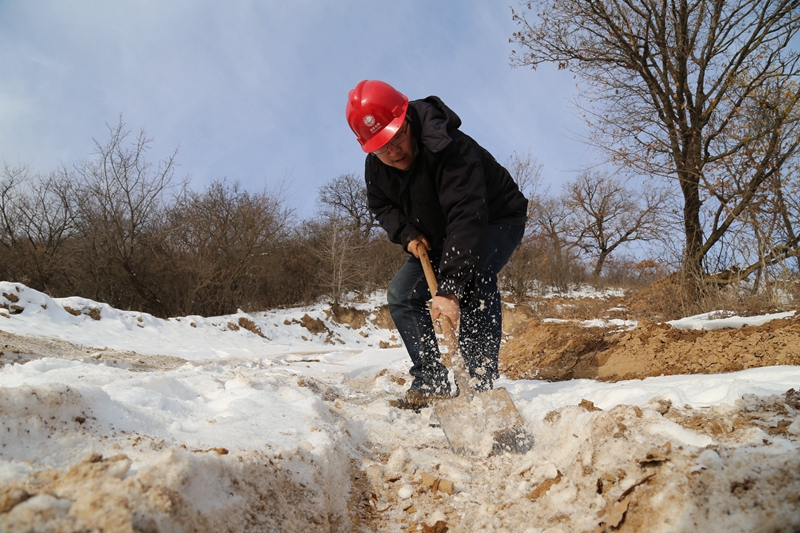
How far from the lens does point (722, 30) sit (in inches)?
315

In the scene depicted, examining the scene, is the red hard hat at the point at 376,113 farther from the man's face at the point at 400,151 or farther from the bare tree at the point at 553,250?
the bare tree at the point at 553,250

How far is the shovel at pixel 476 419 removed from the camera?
84.8 inches

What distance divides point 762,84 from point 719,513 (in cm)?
860

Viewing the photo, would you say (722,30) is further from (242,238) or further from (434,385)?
(242,238)

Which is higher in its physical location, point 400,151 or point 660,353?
point 400,151

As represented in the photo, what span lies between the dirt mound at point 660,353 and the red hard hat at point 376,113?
2.41 metres

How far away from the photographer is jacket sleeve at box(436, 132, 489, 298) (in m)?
2.52

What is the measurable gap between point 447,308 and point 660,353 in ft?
6.94

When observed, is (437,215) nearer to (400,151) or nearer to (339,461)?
(400,151)

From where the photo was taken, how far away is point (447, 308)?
100.0 inches

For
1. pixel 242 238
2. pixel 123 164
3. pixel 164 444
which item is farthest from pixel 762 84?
pixel 123 164

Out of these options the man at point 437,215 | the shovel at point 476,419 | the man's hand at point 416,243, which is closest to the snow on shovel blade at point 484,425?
the shovel at point 476,419

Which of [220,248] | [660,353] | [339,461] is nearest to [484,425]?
[339,461]

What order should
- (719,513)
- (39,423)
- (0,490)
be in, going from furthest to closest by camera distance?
(39,423), (719,513), (0,490)
